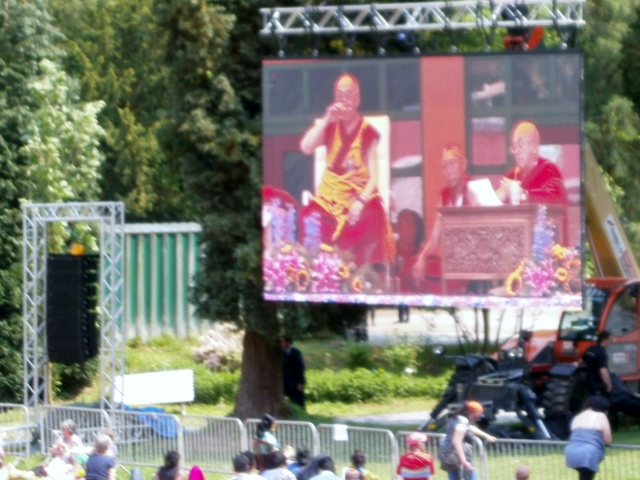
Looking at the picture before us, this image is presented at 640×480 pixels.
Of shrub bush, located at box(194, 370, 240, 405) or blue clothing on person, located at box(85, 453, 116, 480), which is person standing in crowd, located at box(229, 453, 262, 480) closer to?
blue clothing on person, located at box(85, 453, 116, 480)

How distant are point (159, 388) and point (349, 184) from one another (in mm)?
4531

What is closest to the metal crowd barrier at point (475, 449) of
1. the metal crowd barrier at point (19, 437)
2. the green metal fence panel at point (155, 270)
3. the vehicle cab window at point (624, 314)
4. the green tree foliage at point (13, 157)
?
the vehicle cab window at point (624, 314)

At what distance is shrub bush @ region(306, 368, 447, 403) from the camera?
2353 centimetres

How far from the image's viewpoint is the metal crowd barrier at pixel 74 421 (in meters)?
15.9

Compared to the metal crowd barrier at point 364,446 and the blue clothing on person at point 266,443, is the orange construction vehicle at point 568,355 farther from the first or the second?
the blue clothing on person at point 266,443

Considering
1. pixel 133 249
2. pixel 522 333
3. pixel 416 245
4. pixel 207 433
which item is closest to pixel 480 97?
pixel 416 245

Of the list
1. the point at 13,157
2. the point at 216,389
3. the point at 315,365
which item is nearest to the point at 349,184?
the point at 216,389

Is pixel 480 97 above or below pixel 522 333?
above

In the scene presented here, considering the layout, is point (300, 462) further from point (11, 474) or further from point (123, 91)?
point (123, 91)

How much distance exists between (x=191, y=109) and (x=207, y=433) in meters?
5.14

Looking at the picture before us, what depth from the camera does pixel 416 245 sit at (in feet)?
51.0

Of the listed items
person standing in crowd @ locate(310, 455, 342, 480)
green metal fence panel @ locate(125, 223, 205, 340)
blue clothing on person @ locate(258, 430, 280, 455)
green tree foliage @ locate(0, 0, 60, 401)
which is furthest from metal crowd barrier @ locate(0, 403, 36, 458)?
green metal fence panel @ locate(125, 223, 205, 340)

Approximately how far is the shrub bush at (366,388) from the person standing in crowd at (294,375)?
3.28 metres

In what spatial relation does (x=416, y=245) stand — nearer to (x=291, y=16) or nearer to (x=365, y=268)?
(x=365, y=268)
